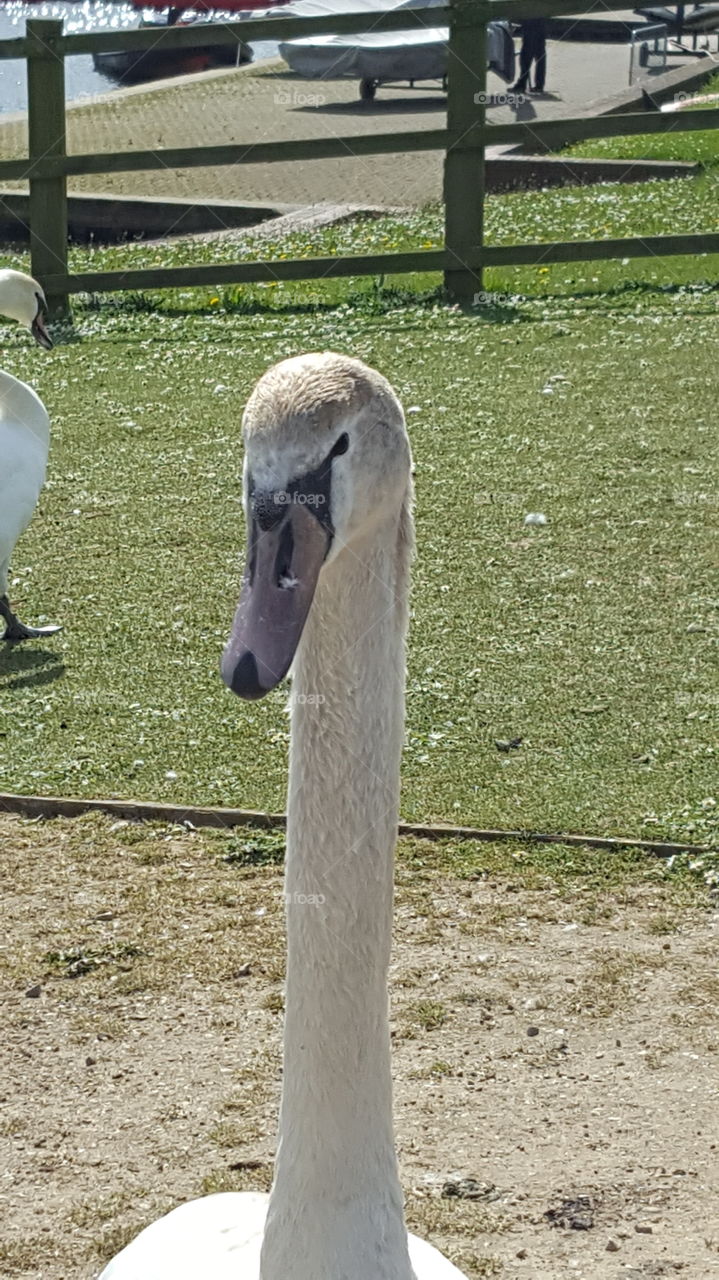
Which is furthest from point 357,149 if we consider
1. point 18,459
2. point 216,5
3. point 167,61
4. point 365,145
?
point 216,5

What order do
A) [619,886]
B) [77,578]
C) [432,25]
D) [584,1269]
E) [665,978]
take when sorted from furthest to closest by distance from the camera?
[432,25] → [77,578] → [619,886] → [665,978] → [584,1269]

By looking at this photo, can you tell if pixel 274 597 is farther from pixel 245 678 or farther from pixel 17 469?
pixel 17 469

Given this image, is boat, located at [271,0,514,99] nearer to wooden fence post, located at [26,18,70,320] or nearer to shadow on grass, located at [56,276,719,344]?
shadow on grass, located at [56,276,719,344]

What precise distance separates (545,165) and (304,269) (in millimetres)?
5751

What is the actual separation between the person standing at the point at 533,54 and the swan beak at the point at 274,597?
21.5 m

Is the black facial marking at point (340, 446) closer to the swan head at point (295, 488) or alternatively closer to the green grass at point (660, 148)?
the swan head at point (295, 488)

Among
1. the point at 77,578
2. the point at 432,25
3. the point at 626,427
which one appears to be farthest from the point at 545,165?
the point at 77,578

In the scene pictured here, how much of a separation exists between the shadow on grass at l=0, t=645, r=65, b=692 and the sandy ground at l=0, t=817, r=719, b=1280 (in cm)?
120

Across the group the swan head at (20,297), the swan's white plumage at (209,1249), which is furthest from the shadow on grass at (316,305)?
the swan's white plumage at (209,1249)

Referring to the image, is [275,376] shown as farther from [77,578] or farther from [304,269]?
[304,269]

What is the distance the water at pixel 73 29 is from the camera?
31.4 meters

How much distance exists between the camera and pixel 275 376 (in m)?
1.77

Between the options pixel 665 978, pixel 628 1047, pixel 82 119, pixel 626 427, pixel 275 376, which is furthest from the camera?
pixel 82 119

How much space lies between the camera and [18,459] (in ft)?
20.5
